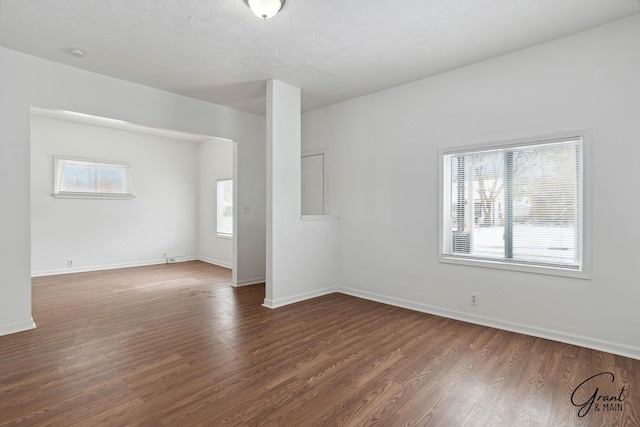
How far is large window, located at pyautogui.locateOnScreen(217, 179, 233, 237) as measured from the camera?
7395 millimetres

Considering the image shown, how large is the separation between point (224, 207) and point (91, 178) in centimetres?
263

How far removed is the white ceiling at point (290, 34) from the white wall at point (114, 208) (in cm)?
336

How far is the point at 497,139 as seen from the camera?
343cm

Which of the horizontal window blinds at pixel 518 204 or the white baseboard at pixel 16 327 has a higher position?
the horizontal window blinds at pixel 518 204

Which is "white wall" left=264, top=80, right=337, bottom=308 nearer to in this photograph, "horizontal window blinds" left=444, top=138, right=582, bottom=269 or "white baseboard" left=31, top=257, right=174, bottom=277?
"horizontal window blinds" left=444, top=138, right=582, bottom=269

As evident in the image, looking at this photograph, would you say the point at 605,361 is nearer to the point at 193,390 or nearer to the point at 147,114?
the point at 193,390

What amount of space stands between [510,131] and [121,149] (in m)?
7.12

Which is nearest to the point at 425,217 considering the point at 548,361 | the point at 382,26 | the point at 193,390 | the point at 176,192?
the point at 548,361

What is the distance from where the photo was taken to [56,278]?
576 centimetres

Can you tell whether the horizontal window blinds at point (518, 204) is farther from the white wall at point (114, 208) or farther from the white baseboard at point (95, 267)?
the white baseboard at point (95, 267)

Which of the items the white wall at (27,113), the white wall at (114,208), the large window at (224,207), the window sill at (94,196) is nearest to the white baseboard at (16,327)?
the white wall at (27,113)

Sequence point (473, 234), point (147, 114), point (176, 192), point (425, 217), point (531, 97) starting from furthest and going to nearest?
point (176, 192)
point (147, 114)
point (425, 217)
point (473, 234)
point (531, 97)

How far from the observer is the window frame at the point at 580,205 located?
2.93 meters

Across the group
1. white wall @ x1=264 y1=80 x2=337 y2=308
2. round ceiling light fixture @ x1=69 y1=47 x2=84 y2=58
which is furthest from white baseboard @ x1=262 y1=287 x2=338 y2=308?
round ceiling light fixture @ x1=69 y1=47 x2=84 y2=58
